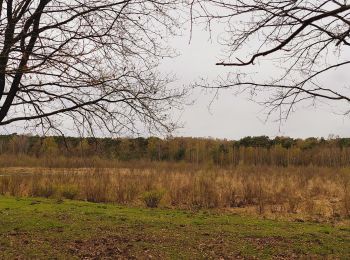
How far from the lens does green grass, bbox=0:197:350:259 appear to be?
677 cm

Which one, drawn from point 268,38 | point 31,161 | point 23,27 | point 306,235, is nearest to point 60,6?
point 23,27

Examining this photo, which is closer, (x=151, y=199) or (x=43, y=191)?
(x=151, y=199)

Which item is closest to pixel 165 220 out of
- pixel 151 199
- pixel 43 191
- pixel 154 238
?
pixel 154 238

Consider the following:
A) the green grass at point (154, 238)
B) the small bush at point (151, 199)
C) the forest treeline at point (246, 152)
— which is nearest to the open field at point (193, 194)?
the small bush at point (151, 199)

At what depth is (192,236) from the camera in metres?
8.05

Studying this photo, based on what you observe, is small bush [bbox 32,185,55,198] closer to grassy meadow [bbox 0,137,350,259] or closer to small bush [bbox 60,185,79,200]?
grassy meadow [bbox 0,137,350,259]

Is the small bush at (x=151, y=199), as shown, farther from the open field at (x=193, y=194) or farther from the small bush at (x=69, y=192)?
the small bush at (x=69, y=192)

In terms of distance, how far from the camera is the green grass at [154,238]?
6766mm

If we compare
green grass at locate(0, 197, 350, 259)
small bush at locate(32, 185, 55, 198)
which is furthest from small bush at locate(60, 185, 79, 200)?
green grass at locate(0, 197, 350, 259)

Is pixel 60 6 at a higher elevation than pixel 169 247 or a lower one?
higher

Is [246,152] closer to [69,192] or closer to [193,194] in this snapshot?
[193,194]

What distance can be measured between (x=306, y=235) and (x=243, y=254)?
7.20 ft

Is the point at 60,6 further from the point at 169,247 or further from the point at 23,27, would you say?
the point at 169,247

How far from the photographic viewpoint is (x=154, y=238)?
7.76 metres
